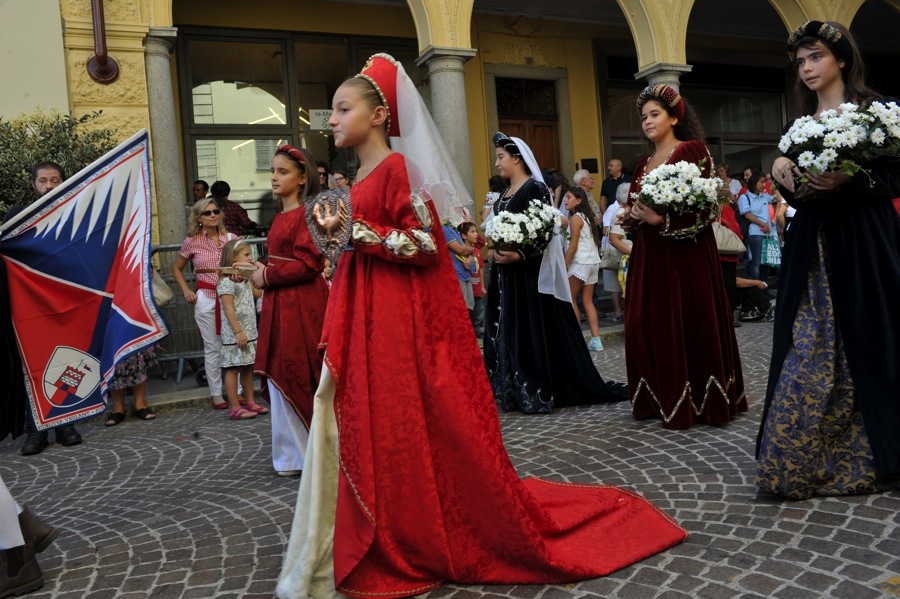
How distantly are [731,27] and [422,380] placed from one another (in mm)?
15195

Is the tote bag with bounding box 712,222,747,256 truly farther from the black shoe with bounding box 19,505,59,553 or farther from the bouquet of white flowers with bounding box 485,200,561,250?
the black shoe with bounding box 19,505,59,553

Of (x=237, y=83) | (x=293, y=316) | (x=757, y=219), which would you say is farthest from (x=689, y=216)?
(x=237, y=83)

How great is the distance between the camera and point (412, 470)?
304 centimetres

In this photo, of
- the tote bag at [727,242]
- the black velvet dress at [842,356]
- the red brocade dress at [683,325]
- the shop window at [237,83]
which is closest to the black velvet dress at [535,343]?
the red brocade dress at [683,325]

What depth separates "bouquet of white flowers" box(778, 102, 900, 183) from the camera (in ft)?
11.5

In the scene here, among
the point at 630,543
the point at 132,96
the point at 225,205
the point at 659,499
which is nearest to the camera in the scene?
the point at 630,543

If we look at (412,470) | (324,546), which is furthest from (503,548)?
(324,546)

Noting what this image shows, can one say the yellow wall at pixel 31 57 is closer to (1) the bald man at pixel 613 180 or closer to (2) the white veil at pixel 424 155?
(2) the white veil at pixel 424 155

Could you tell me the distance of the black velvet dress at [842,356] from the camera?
3646 mm

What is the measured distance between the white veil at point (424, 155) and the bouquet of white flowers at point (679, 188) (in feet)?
7.01

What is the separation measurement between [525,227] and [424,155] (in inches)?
118

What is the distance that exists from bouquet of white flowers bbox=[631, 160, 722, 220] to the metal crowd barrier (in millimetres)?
4633

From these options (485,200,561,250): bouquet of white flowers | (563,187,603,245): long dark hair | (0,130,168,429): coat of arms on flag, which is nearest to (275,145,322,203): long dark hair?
(0,130,168,429): coat of arms on flag

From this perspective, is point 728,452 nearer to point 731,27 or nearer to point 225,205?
point 225,205
